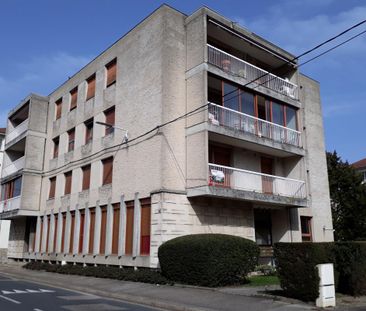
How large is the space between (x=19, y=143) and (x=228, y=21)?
17.9 meters

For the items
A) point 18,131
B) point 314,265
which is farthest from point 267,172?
point 18,131

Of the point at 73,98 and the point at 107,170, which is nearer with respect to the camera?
the point at 107,170

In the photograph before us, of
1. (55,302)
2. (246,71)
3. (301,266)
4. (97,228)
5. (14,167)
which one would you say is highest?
(246,71)

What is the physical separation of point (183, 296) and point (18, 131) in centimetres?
2201

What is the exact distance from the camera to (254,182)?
19.4 metres

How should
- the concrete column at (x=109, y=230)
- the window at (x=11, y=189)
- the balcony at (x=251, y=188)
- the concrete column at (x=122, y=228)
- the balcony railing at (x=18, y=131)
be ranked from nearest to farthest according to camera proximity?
the balcony at (x=251, y=188) → the concrete column at (x=122, y=228) → the concrete column at (x=109, y=230) → the window at (x=11, y=189) → the balcony railing at (x=18, y=131)

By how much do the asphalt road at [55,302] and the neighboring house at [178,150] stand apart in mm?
4396

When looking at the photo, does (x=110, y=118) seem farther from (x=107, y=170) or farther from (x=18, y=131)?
(x=18, y=131)

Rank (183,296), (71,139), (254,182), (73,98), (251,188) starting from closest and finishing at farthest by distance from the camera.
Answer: (183,296), (251,188), (254,182), (71,139), (73,98)

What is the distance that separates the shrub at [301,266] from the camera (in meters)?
10.8

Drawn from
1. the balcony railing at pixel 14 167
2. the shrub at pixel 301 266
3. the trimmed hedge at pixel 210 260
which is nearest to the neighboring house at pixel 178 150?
the balcony railing at pixel 14 167

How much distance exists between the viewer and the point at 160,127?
59.3 ft

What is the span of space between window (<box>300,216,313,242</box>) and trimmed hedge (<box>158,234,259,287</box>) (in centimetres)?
920

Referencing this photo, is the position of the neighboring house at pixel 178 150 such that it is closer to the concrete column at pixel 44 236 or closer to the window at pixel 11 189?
the concrete column at pixel 44 236
